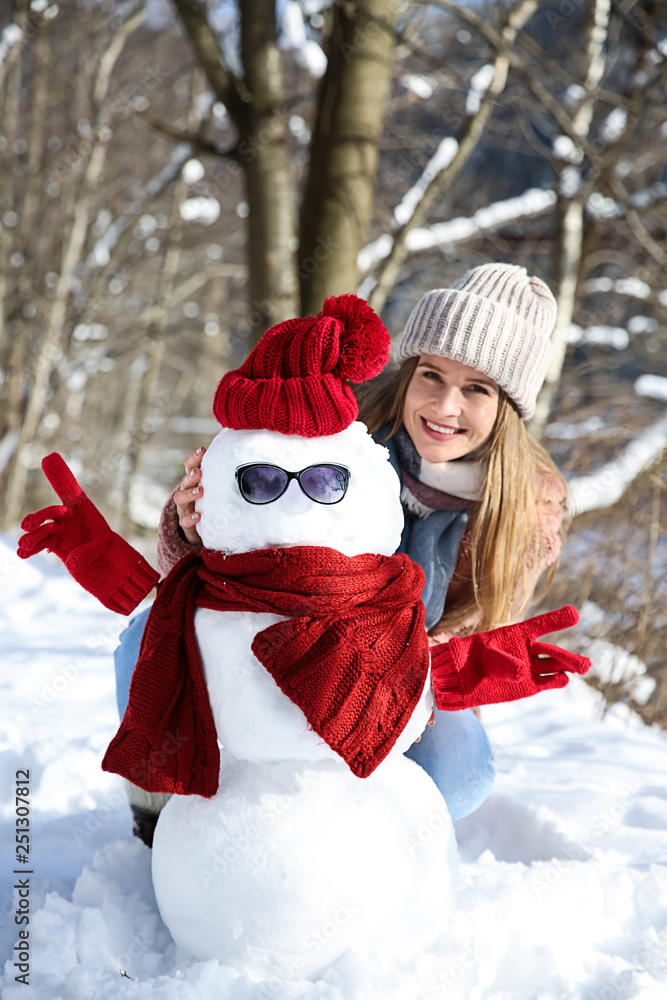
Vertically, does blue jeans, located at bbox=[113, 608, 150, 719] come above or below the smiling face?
below

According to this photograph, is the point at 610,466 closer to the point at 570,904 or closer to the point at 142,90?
the point at 570,904

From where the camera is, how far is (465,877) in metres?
1.66

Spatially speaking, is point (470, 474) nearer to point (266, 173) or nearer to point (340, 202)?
point (340, 202)

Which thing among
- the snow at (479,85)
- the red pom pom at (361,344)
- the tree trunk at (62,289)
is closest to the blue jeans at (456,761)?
the red pom pom at (361,344)

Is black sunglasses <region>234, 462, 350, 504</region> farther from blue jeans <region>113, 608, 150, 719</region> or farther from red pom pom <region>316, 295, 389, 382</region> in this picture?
blue jeans <region>113, 608, 150, 719</region>

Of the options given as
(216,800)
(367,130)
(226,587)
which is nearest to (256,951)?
(216,800)

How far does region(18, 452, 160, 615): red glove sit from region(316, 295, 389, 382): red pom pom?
544 millimetres

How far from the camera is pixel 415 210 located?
3434 millimetres

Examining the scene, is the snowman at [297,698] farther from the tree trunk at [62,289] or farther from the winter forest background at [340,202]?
the tree trunk at [62,289]


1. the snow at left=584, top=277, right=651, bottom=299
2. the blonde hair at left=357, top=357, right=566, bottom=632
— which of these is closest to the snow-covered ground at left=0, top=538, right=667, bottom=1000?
the blonde hair at left=357, top=357, right=566, bottom=632

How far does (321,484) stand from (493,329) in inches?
29.4

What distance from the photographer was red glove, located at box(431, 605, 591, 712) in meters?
1.40

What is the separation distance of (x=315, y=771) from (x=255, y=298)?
7.29ft

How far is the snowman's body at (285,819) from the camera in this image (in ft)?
4.22
